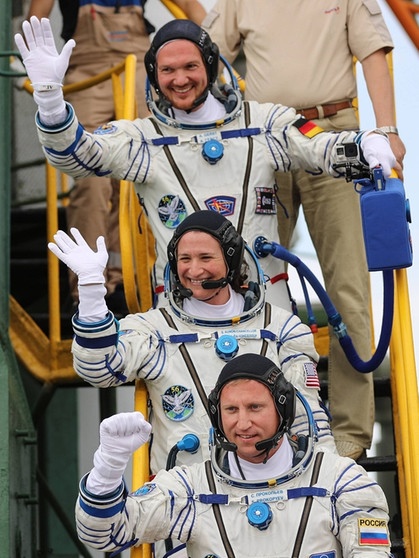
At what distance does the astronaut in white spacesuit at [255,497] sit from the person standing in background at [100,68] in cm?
253

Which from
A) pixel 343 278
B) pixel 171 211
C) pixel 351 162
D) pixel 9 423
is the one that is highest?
pixel 351 162

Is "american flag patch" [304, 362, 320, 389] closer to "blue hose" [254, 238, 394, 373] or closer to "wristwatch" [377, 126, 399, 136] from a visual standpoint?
"blue hose" [254, 238, 394, 373]

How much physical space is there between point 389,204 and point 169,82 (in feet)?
3.53

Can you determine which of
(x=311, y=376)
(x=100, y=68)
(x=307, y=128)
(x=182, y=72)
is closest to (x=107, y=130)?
(x=182, y=72)

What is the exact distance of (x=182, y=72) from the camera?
664 cm

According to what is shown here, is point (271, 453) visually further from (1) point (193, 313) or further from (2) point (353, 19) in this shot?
(2) point (353, 19)

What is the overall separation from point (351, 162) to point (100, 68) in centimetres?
211

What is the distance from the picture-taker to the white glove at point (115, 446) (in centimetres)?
505

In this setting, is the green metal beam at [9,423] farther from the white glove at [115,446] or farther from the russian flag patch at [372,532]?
the russian flag patch at [372,532]

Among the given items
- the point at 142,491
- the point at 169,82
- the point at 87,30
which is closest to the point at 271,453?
the point at 142,491

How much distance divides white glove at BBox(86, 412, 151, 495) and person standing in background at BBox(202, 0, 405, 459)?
1.81m

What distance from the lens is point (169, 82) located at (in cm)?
665

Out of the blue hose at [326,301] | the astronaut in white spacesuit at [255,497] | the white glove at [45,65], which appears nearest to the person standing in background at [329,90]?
the blue hose at [326,301]

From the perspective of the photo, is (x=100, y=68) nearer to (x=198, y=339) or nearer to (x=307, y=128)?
(x=307, y=128)
